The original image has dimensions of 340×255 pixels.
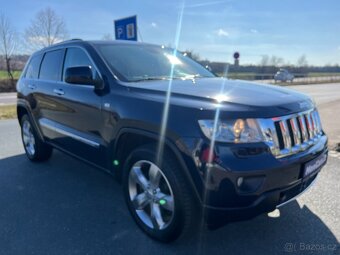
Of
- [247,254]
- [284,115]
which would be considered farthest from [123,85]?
[247,254]

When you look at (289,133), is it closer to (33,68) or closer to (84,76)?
(84,76)

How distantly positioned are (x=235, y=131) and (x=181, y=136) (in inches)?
16.4

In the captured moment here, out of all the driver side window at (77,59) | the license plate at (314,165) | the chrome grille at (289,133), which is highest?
the driver side window at (77,59)

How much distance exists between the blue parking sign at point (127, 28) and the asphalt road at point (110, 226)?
514 centimetres

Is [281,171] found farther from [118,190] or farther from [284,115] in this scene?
[118,190]

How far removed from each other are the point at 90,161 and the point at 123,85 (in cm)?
112

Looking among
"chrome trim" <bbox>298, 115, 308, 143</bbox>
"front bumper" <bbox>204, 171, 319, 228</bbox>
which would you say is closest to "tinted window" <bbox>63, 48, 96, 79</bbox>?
"front bumper" <bbox>204, 171, 319, 228</bbox>

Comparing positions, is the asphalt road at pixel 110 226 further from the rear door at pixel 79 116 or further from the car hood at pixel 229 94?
the car hood at pixel 229 94

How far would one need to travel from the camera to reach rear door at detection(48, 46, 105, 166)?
3607 millimetres

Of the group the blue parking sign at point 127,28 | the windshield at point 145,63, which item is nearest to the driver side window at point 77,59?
the windshield at point 145,63

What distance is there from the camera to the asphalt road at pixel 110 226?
2928 millimetres

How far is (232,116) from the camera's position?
247 cm

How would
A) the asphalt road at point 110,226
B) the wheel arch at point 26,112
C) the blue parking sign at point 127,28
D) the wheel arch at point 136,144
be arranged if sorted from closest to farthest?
the wheel arch at point 136,144
the asphalt road at point 110,226
the wheel arch at point 26,112
the blue parking sign at point 127,28

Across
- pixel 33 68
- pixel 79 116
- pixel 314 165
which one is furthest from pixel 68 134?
pixel 314 165
